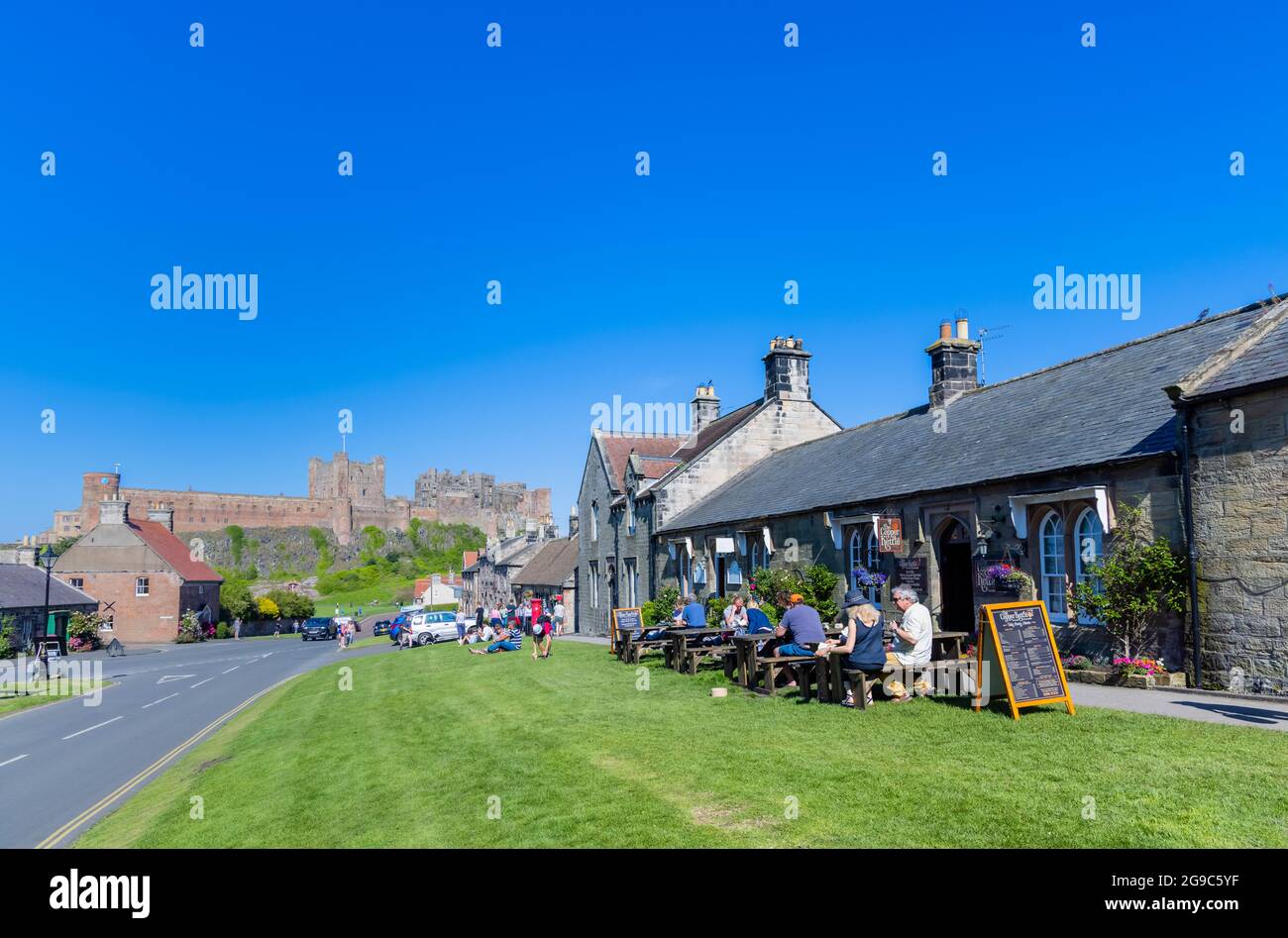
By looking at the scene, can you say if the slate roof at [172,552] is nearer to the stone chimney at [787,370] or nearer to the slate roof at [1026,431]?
the stone chimney at [787,370]

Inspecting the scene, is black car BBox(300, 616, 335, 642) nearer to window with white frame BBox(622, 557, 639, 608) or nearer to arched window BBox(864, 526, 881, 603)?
window with white frame BBox(622, 557, 639, 608)

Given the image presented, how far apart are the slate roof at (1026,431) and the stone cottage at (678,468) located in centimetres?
615

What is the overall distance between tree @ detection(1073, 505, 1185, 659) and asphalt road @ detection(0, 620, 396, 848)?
1490 cm

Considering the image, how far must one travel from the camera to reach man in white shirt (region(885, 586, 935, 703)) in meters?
10.9

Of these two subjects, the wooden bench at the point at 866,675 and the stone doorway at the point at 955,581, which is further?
the stone doorway at the point at 955,581

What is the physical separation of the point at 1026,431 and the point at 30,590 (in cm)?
5511

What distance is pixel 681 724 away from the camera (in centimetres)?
1140

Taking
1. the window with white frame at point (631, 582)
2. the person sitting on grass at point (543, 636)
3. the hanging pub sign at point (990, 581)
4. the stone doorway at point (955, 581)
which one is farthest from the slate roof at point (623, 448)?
the hanging pub sign at point (990, 581)

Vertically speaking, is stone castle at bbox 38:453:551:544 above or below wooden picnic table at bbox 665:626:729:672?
above

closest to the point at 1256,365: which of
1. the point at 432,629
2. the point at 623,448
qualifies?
the point at 623,448

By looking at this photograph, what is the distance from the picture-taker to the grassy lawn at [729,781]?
20.9 feet

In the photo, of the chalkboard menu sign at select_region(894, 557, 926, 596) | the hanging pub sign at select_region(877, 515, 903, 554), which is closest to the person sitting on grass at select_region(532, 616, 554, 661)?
the hanging pub sign at select_region(877, 515, 903, 554)
